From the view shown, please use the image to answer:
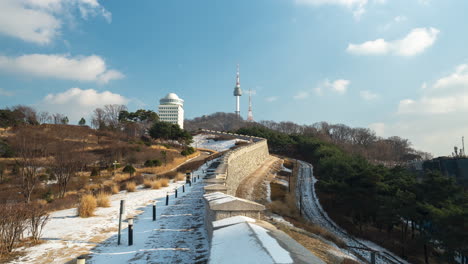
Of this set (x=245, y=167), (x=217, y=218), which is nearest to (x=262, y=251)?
(x=217, y=218)

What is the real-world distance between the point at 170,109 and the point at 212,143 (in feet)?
217

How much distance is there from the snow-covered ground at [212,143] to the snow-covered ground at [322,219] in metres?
25.6

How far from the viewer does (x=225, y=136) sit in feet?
242

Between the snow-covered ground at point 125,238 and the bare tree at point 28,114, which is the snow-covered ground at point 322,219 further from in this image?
the bare tree at point 28,114

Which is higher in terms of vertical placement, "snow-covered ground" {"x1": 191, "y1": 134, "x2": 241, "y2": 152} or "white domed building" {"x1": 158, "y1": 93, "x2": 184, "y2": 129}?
"white domed building" {"x1": 158, "y1": 93, "x2": 184, "y2": 129}

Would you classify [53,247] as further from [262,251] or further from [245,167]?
[245,167]

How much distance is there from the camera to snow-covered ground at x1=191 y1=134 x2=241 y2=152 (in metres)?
62.2

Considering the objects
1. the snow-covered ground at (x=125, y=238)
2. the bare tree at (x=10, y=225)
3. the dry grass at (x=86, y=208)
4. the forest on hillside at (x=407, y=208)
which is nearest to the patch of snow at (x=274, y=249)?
the snow-covered ground at (x=125, y=238)

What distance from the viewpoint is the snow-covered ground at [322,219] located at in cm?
1525

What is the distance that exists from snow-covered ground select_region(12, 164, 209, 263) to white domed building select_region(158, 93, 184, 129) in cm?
11663

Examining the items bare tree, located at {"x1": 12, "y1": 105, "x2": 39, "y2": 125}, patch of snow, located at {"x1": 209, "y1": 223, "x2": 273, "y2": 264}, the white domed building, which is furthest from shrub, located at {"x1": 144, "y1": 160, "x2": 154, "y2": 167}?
the white domed building

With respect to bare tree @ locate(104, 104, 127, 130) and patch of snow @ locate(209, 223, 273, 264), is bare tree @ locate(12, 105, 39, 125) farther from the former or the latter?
patch of snow @ locate(209, 223, 273, 264)

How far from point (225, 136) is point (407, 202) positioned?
58.5 meters

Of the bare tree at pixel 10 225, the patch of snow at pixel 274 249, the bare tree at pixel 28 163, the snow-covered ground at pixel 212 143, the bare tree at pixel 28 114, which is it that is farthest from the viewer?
the snow-covered ground at pixel 212 143
